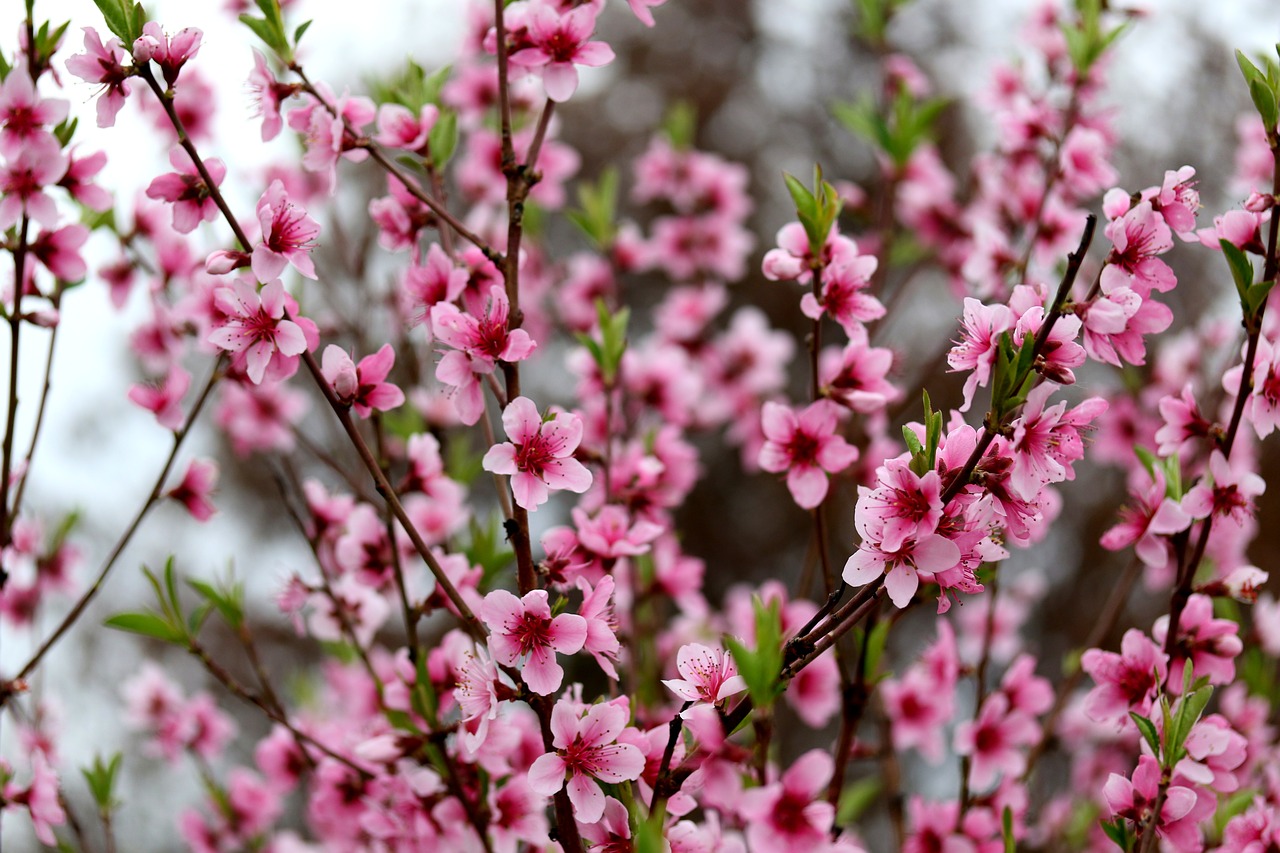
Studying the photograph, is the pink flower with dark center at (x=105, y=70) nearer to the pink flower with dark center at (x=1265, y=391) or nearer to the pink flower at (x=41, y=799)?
the pink flower at (x=41, y=799)

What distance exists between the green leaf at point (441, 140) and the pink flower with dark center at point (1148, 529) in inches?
50.2

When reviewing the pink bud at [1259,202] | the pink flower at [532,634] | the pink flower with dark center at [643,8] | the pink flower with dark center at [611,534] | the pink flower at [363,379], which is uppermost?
the pink flower with dark center at [643,8]

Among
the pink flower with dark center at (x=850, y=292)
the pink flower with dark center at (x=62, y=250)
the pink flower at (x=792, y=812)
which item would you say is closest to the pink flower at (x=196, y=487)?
the pink flower with dark center at (x=62, y=250)

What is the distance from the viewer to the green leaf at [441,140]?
171 cm

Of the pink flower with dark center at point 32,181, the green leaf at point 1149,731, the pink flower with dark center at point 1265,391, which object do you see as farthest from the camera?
the pink flower with dark center at point 32,181

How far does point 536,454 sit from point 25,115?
3.09 feet

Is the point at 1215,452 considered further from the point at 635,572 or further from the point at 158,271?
the point at 158,271

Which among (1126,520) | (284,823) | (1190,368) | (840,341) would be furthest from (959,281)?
(284,823)

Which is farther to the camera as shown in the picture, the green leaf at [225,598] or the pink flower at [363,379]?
the green leaf at [225,598]

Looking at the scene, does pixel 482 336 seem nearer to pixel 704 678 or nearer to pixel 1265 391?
pixel 704 678

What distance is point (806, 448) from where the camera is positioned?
1.67 meters

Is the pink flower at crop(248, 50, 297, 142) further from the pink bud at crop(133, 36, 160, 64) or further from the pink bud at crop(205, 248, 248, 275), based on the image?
the pink bud at crop(205, 248, 248, 275)

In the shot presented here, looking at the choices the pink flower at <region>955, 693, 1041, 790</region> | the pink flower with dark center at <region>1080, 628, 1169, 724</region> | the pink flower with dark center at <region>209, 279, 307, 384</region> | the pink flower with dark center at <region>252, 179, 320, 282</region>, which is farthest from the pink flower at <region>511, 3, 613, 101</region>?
the pink flower at <region>955, 693, 1041, 790</region>

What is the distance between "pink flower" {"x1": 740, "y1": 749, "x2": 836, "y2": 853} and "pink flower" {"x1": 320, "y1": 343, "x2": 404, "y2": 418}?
2.49ft
